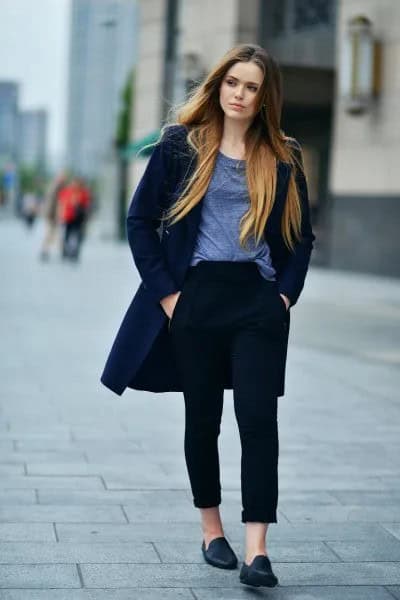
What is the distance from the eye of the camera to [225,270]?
3953mm

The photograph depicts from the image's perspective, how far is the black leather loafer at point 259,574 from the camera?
382cm

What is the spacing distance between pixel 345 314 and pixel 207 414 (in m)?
9.98

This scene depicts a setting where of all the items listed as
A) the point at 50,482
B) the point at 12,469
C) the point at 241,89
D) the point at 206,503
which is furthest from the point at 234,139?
the point at 12,469

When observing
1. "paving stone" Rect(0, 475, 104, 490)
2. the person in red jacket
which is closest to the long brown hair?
"paving stone" Rect(0, 475, 104, 490)

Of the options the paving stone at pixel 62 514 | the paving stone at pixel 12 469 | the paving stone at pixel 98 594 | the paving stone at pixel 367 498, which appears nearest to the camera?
the paving stone at pixel 98 594

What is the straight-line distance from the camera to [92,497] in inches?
202

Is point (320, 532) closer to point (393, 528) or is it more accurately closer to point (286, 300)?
point (393, 528)

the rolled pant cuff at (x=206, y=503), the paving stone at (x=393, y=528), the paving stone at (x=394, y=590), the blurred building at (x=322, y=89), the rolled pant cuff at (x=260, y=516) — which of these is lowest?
the blurred building at (x=322, y=89)

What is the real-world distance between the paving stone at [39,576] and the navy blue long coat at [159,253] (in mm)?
636

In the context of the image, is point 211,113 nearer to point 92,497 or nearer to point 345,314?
point 92,497

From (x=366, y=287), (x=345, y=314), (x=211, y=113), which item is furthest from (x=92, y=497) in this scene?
(x=366, y=287)

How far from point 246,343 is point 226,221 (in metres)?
0.42

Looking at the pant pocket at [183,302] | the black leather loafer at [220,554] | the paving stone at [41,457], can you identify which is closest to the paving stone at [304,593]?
the black leather loafer at [220,554]

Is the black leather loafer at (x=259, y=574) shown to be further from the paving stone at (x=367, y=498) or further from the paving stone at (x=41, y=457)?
the paving stone at (x=41, y=457)
